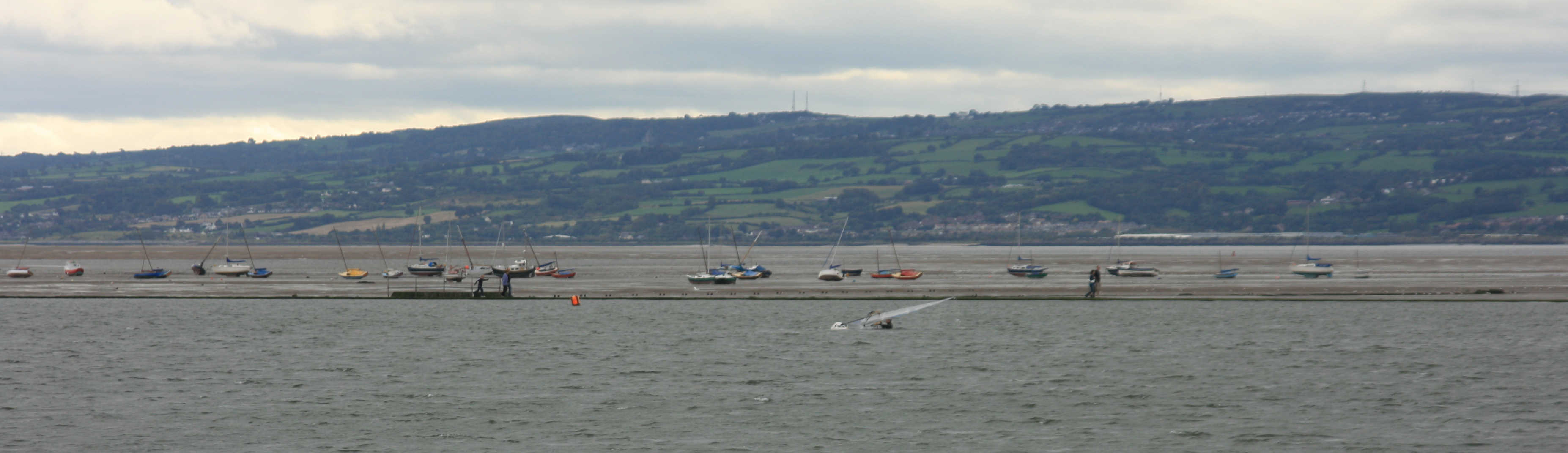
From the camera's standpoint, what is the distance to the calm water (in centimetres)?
2856

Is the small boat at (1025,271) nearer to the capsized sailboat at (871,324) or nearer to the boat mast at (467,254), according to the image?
the capsized sailboat at (871,324)

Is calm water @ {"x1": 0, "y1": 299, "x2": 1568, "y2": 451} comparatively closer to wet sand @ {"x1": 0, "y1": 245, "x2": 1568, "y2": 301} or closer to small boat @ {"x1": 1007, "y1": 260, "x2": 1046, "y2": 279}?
wet sand @ {"x1": 0, "y1": 245, "x2": 1568, "y2": 301}

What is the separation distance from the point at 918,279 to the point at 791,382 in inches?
2267

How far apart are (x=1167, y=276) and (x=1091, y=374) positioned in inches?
2399

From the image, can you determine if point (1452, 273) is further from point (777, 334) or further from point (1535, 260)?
point (777, 334)

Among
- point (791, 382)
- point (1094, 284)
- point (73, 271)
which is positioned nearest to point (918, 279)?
point (1094, 284)

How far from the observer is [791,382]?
37.7 metres

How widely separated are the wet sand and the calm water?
12879 mm

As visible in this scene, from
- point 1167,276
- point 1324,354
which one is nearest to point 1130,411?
point 1324,354

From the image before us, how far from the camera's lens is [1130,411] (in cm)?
3231

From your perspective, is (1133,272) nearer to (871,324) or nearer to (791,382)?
(871,324)

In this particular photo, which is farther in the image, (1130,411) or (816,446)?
(1130,411)

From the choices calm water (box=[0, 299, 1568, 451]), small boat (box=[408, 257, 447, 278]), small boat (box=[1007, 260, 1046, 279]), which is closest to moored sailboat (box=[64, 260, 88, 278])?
small boat (box=[408, 257, 447, 278])

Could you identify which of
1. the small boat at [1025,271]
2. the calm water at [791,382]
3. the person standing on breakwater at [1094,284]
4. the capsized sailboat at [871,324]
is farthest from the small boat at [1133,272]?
the capsized sailboat at [871,324]
